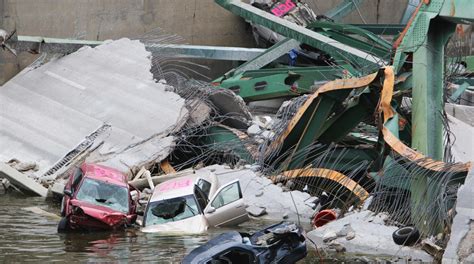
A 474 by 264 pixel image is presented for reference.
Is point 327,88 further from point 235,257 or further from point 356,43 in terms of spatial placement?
point 356,43

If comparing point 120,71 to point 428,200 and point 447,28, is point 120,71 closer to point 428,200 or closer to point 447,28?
point 447,28

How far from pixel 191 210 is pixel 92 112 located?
8.18m

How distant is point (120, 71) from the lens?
28.8 meters

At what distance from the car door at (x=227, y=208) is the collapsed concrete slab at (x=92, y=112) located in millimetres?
5034

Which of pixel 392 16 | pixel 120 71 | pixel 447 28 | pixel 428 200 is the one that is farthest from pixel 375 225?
pixel 392 16

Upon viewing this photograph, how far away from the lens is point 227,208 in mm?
20219

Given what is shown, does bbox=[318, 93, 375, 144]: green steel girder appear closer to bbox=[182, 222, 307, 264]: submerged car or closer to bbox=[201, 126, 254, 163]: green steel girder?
bbox=[201, 126, 254, 163]: green steel girder

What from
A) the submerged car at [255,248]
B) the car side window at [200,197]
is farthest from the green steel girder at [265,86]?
the submerged car at [255,248]

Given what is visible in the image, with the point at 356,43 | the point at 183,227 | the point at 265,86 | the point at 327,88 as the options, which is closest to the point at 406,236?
the point at 183,227

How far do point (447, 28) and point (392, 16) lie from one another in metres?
18.1

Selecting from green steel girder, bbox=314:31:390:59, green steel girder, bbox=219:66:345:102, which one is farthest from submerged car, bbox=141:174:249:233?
green steel girder, bbox=314:31:390:59

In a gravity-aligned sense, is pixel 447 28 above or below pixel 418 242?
above

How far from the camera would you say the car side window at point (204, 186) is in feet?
69.1

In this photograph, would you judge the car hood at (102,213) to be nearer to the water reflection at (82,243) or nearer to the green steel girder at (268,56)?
the water reflection at (82,243)
